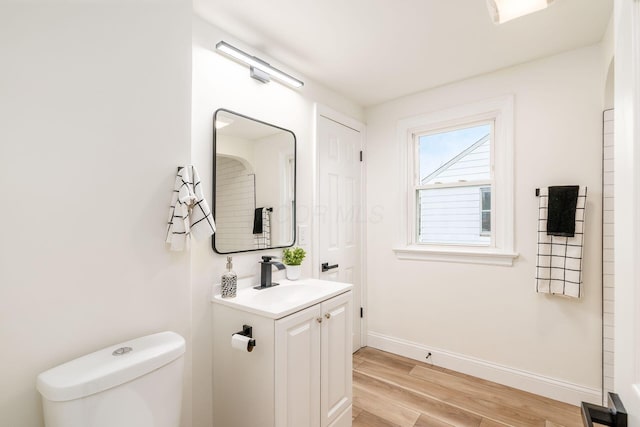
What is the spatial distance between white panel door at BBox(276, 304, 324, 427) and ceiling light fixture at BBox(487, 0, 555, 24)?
1908 mm

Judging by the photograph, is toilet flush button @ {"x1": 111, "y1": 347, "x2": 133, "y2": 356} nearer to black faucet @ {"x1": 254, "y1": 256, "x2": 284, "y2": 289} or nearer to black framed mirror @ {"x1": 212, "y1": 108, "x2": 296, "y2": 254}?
black framed mirror @ {"x1": 212, "y1": 108, "x2": 296, "y2": 254}

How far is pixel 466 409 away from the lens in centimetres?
202

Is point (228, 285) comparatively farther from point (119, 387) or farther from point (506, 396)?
point (506, 396)

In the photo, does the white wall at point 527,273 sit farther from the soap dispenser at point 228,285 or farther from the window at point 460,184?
the soap dispenser at point 228,285

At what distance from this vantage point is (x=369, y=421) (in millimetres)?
1925

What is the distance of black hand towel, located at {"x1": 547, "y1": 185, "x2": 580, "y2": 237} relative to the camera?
2.00 metres

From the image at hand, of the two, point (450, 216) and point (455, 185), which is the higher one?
point (455, 185)

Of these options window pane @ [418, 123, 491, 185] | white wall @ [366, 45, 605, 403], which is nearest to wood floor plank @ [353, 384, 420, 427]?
white wall @ [366, 45, 605, 403]

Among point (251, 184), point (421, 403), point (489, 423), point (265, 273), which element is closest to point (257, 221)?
point (251, 184)

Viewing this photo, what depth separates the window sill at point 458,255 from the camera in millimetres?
2347

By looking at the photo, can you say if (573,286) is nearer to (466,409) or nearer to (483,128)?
(466,409)

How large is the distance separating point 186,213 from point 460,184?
2.27 m

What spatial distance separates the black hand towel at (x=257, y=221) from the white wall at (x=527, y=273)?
1.46m

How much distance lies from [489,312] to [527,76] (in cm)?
189
